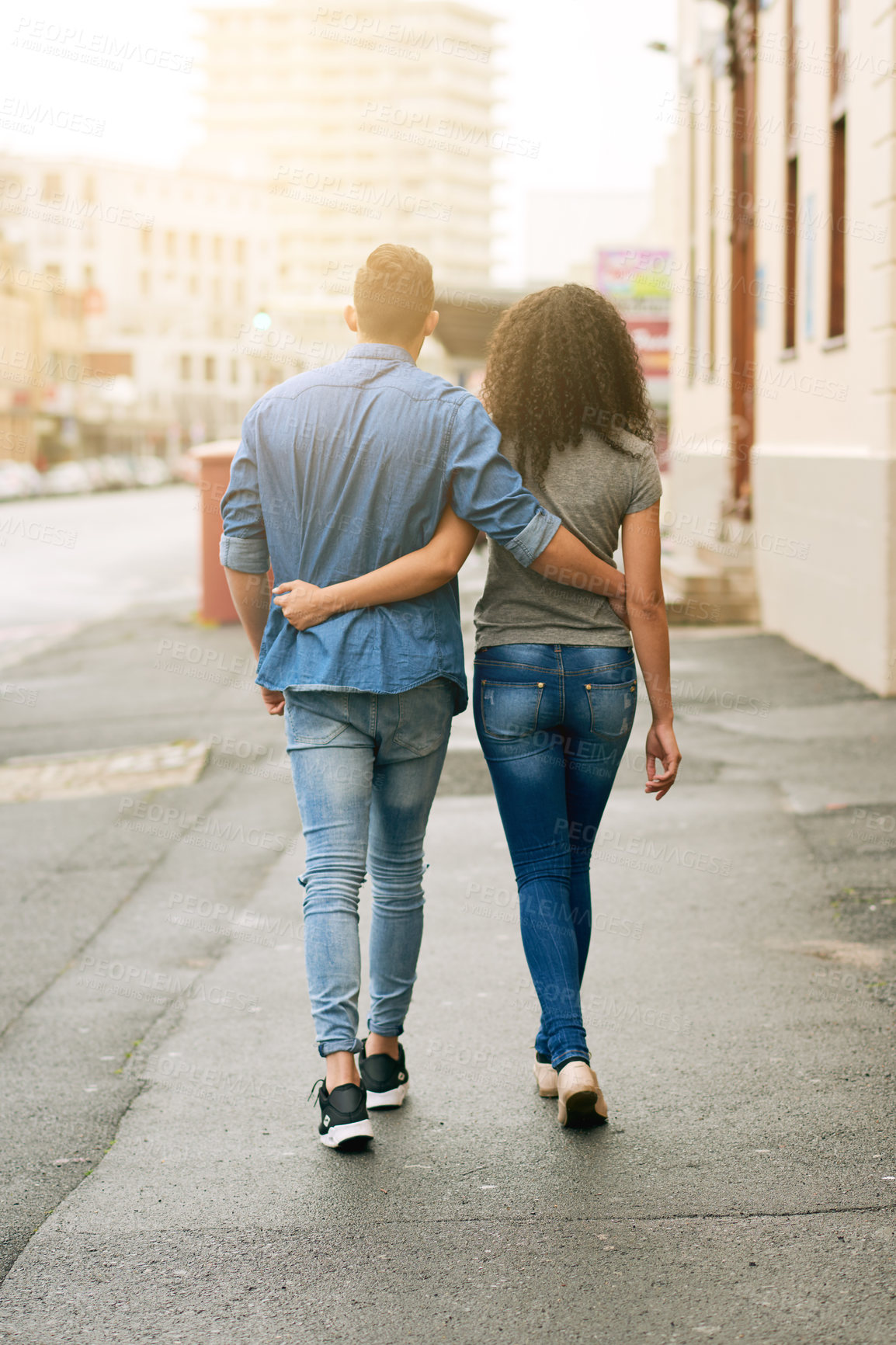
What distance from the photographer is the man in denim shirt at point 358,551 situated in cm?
347

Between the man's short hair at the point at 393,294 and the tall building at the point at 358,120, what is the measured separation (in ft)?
478

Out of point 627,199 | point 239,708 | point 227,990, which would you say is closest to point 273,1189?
point 227,990

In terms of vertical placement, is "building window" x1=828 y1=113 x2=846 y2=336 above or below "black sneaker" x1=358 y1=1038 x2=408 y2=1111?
above

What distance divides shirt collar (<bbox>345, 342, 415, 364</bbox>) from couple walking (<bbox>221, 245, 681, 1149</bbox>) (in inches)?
0.5

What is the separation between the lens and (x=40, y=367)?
84.9 m

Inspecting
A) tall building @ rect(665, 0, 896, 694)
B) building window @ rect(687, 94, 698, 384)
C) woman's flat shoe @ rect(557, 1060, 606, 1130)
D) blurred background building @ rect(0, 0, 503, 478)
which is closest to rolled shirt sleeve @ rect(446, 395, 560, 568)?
woman's flat shoe @ rect(557, 1060, 606, 1130)

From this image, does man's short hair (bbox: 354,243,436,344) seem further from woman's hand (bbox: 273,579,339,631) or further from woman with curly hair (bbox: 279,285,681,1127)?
woman's hand (bbox: 273,579,339,631)

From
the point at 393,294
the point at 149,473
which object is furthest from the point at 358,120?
the point at 393,294

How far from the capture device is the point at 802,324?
13117 millimetres

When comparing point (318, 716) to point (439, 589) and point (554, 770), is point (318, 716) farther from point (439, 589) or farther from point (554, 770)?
point (554, 770)

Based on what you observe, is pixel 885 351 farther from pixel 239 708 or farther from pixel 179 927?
pixel 179 927

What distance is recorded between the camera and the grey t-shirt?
11.7 feet

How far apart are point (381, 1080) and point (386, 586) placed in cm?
119

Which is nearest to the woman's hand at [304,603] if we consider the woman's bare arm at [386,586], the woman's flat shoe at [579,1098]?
the woman's bare arm at [386,586]
